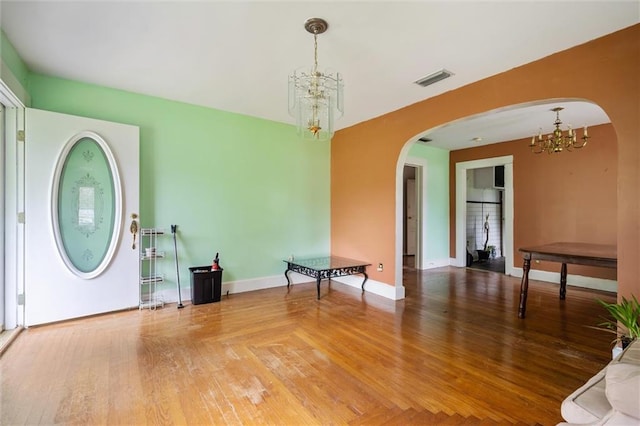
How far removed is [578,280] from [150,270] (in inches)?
247

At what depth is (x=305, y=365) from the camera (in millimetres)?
2244

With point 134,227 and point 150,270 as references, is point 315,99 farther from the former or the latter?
point 150,270

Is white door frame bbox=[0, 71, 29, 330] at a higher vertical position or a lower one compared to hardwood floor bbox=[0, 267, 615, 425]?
higher

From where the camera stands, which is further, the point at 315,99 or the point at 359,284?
the point at 359,284

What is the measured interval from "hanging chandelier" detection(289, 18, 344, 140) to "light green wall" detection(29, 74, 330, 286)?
1.20m

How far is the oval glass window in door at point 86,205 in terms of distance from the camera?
3.04m

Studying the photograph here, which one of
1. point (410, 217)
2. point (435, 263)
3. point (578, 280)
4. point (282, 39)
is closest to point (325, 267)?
point (282, 39)

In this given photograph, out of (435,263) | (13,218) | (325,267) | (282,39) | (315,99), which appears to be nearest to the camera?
(282,39)

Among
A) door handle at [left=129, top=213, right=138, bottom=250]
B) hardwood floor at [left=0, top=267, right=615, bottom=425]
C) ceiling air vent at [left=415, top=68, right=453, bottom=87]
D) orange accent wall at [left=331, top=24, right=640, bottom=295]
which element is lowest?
hardwood floor at [left=0, top=267, right=615, bottom=425]

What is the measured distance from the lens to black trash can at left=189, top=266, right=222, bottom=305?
12.1 ft

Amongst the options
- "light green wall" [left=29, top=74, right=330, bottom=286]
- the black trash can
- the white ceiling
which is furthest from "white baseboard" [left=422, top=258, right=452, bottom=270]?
the black trash can

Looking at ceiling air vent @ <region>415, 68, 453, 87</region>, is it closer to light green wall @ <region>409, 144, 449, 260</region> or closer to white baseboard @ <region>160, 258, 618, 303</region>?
white baseboard @ <region>160, 258, 618, 303</region>

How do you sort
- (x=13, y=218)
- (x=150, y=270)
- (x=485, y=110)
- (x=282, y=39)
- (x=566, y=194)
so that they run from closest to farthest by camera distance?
1. (x=282, y=39)
2. (x=13, y=218)
3. (x=485, y=110)
4. (x=150, y=270)
5. (x=566, y=194)

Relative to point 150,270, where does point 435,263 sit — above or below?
below
